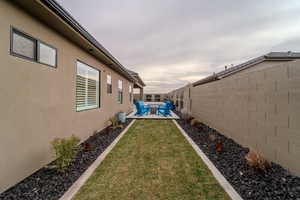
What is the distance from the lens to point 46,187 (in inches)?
96.3

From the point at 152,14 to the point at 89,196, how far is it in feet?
25.3

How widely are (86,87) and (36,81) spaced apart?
2401 millimetres

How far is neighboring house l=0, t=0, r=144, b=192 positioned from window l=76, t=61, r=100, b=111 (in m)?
0.07

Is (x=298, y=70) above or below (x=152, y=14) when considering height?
below

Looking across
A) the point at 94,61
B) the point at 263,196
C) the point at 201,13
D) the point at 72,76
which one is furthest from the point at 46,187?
the point at 201,13

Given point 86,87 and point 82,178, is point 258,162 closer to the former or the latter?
point 82,178

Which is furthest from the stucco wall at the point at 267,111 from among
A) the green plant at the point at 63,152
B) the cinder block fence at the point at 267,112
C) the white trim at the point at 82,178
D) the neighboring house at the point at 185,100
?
Result: the neighboring house at the point at 185,100

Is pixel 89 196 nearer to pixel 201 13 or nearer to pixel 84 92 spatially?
pixel 84 92

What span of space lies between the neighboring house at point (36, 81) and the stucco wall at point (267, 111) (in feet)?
15.3

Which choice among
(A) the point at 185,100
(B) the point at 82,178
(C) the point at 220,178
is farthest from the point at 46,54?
(A) the point at 185,100

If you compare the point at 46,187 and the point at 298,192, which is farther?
the point at 46,187

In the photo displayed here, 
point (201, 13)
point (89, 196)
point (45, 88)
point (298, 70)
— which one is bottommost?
point (89, 196)

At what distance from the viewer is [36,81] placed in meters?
2.86

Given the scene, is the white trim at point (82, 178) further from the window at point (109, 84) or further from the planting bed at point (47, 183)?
the window at point (109, 84)
